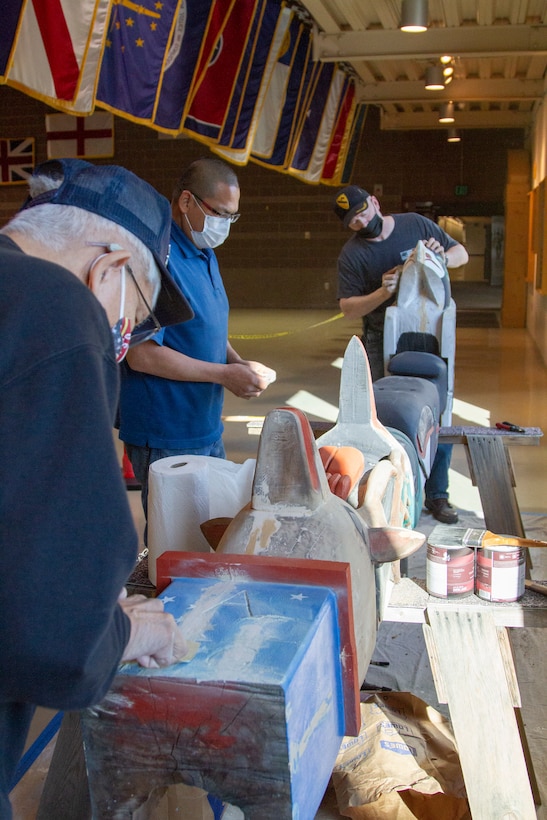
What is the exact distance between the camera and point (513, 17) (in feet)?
30.9

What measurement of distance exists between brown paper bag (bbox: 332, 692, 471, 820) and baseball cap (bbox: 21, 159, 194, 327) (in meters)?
1.61

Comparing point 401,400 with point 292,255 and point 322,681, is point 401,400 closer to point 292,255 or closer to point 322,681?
point 322,681

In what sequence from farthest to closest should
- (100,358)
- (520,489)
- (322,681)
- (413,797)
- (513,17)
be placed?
1. (513,17)
2. (520,489)
3. (413,797)
4. (322,681)
5. (100,358)

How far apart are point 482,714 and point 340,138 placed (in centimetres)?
1159

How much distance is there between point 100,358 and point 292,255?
713 inches

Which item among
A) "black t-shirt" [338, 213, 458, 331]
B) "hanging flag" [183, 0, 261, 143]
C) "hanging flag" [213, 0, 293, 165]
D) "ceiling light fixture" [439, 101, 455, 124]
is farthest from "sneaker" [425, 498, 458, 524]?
"ceiling light fixture" [439, 101, 455, 124]

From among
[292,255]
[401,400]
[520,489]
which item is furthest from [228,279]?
[401,400]

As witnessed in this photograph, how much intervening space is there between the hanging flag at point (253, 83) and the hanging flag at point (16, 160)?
10.3 metres

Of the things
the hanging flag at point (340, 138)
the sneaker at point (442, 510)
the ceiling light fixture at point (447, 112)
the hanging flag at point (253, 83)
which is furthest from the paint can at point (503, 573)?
the ceiling light fixture at point (447, 112)

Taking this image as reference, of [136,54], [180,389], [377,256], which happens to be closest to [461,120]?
[136,54]

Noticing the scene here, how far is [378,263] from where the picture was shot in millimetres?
4770

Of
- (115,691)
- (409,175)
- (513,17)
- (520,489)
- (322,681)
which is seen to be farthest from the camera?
(409,175)

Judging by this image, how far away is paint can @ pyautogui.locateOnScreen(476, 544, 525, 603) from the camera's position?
215 centimetres

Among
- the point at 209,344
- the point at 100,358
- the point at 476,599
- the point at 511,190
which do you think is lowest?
the point at 476,599
